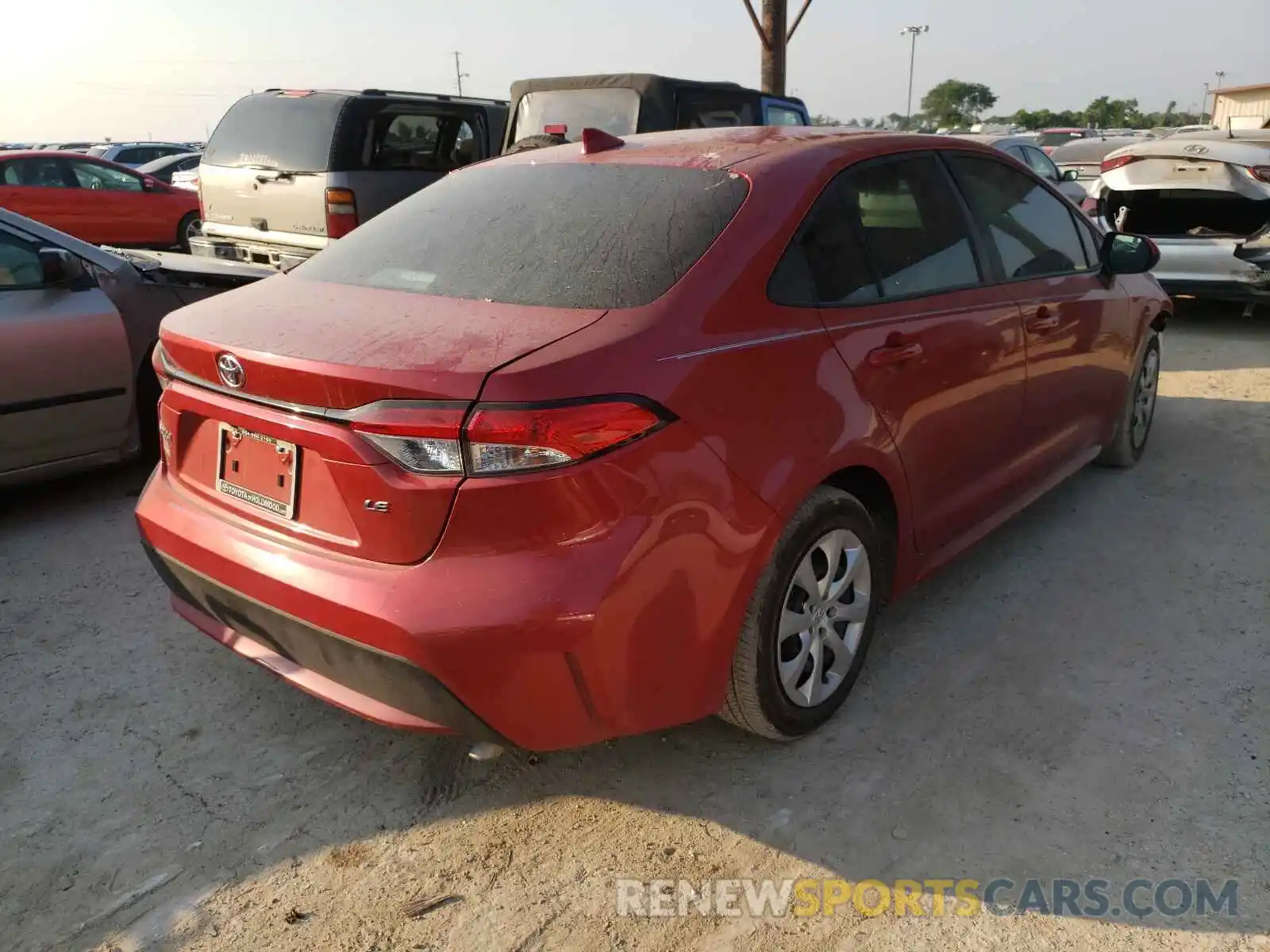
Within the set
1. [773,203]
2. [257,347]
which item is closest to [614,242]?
[773,203]

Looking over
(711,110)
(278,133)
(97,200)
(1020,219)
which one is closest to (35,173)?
(97,200)

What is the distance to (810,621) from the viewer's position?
2.71 meters

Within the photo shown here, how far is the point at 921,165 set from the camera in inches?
128

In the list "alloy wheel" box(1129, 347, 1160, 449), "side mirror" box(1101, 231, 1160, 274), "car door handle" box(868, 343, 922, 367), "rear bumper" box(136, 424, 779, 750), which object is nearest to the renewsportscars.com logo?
"rear bumper" box(136, 424, 779, 750)

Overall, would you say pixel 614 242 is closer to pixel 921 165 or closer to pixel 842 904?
pixel 921 165

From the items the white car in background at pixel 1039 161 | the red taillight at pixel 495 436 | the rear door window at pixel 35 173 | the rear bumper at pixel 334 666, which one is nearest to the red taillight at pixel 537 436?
the red taillight at pixel 495 436

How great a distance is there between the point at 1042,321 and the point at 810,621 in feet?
5.38

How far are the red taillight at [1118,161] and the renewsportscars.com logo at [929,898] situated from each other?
739 centimetres

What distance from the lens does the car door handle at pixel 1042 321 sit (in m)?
3.53

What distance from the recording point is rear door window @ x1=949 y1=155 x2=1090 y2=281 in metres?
3.45

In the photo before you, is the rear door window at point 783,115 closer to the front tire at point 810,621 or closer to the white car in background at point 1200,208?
the white car in background at point 1200,208

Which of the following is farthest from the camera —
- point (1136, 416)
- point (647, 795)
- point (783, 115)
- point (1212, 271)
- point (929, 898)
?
point (783, 115)

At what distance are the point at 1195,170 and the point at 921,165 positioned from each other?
5797 mm

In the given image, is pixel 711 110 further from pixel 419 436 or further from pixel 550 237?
pixel 419 436
